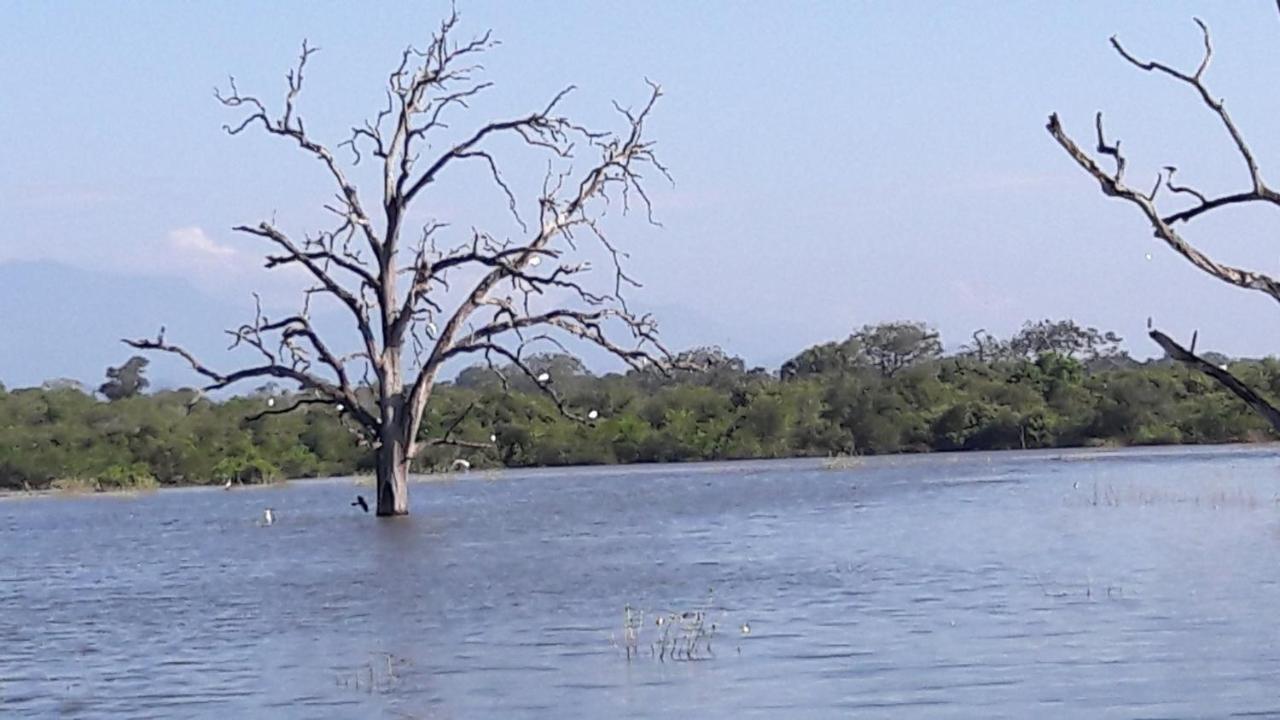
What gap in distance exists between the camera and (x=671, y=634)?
17.3m

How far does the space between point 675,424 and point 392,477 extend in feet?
89.6

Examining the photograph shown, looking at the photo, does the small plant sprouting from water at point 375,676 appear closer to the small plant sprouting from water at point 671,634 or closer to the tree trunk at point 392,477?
the small plant sprouting from water at point 671,634

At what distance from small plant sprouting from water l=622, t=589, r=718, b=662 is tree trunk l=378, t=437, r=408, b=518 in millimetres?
14930

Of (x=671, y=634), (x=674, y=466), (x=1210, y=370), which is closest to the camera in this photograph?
(x=1210, y=370)

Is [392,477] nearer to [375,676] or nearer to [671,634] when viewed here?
[671,634]

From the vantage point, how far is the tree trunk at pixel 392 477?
33.8 m

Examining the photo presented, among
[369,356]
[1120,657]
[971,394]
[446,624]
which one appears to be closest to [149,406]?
[971,394]

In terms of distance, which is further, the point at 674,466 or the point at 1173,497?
the point at 674,466

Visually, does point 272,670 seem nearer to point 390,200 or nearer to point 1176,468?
point 390,200

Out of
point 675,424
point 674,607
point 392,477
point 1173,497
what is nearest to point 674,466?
point 675,424

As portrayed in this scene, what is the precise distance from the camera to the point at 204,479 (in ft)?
177

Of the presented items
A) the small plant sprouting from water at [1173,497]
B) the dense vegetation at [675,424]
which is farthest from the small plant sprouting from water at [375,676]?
the dense vegetation at [675,424]

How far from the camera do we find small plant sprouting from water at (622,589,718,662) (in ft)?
53.5

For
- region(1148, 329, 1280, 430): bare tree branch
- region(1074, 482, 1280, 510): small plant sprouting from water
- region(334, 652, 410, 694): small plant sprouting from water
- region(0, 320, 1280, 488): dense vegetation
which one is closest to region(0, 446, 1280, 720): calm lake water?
region(334, 652, 410, 694): small plant sprouting from water
